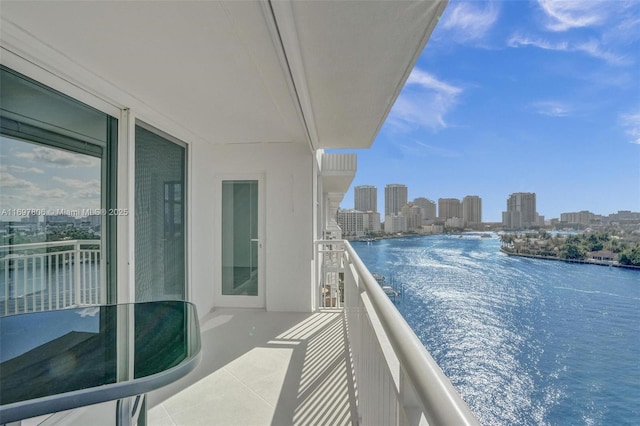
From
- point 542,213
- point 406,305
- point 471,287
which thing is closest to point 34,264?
point 406,305

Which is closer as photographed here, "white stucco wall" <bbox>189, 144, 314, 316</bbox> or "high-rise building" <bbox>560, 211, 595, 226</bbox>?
"high-rise building" <bbox>560, 211, 595, 226</bbox>

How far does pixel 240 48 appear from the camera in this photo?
181 centimetres

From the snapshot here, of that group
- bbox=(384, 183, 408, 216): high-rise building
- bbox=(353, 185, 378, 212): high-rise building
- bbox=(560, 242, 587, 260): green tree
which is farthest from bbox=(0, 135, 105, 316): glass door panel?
bbox=(353, 185, 378, 212): high-rise building

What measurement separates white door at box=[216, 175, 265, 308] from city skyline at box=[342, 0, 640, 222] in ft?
7.07

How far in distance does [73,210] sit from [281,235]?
98.1 inches

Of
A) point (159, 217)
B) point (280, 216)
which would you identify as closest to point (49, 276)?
point (159, 217)

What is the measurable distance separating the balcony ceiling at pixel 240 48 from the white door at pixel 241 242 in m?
1.62

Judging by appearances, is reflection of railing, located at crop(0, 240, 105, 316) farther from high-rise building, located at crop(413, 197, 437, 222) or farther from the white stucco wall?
high-rise building, located at crop(413, 197, 437, 222)

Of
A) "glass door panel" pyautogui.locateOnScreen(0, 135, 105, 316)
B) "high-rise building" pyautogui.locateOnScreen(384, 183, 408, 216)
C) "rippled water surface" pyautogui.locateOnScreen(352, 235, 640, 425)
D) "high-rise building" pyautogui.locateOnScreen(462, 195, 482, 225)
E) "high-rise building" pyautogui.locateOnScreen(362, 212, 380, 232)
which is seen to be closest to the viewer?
"glass door panel" pyautogui.locateOnScreen(0, 135, 105, 316)

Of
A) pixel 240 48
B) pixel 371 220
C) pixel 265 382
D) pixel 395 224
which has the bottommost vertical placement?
pixel 265 382

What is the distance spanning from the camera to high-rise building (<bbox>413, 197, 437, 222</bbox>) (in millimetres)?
7203

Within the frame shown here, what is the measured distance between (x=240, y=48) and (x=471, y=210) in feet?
22.0

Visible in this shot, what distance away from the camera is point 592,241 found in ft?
9.91

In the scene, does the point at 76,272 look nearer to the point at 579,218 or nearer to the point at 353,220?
the point at 579,218
